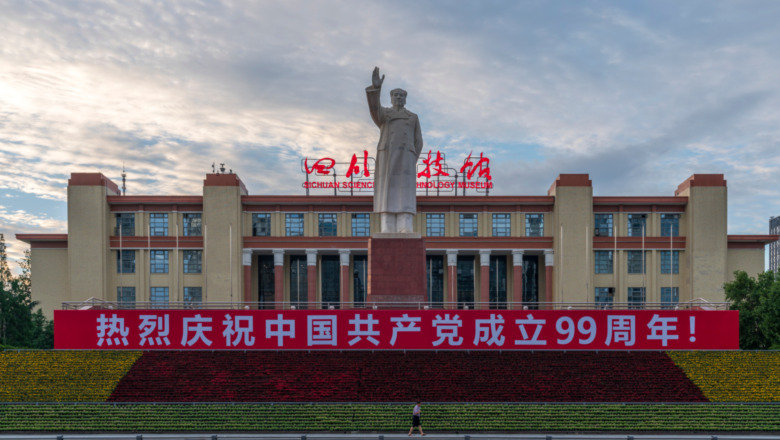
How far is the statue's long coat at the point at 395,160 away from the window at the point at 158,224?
80.4 feet

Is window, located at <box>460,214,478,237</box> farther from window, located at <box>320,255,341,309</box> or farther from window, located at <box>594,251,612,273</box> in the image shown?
window, located at <box>320,255,341,309</box>

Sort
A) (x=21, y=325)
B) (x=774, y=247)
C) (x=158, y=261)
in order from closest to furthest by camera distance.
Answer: (x=21, y=325), (x=158, y=261), (x=774, y=247)

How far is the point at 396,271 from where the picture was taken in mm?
27922

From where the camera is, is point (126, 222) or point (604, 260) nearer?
point (604, 260)

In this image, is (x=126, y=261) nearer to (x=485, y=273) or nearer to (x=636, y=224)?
(x=485, y=273)

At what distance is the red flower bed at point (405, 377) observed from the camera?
23.8 meters

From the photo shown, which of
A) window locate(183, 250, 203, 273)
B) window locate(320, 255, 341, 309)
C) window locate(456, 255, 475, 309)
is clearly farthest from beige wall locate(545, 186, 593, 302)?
window locate(183, 250, 203, 273)

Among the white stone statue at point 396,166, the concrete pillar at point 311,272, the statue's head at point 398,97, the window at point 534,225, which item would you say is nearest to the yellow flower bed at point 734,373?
the white stone statue at point 396,166

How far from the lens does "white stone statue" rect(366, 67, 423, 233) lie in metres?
28.5

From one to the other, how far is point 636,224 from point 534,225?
7.68 metres

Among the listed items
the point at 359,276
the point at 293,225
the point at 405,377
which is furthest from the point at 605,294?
the point at 405,377

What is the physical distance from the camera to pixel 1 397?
2414 centimetres

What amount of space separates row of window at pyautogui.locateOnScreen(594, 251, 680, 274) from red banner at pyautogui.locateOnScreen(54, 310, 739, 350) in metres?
20.1

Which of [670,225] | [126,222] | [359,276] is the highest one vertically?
[126,222]
